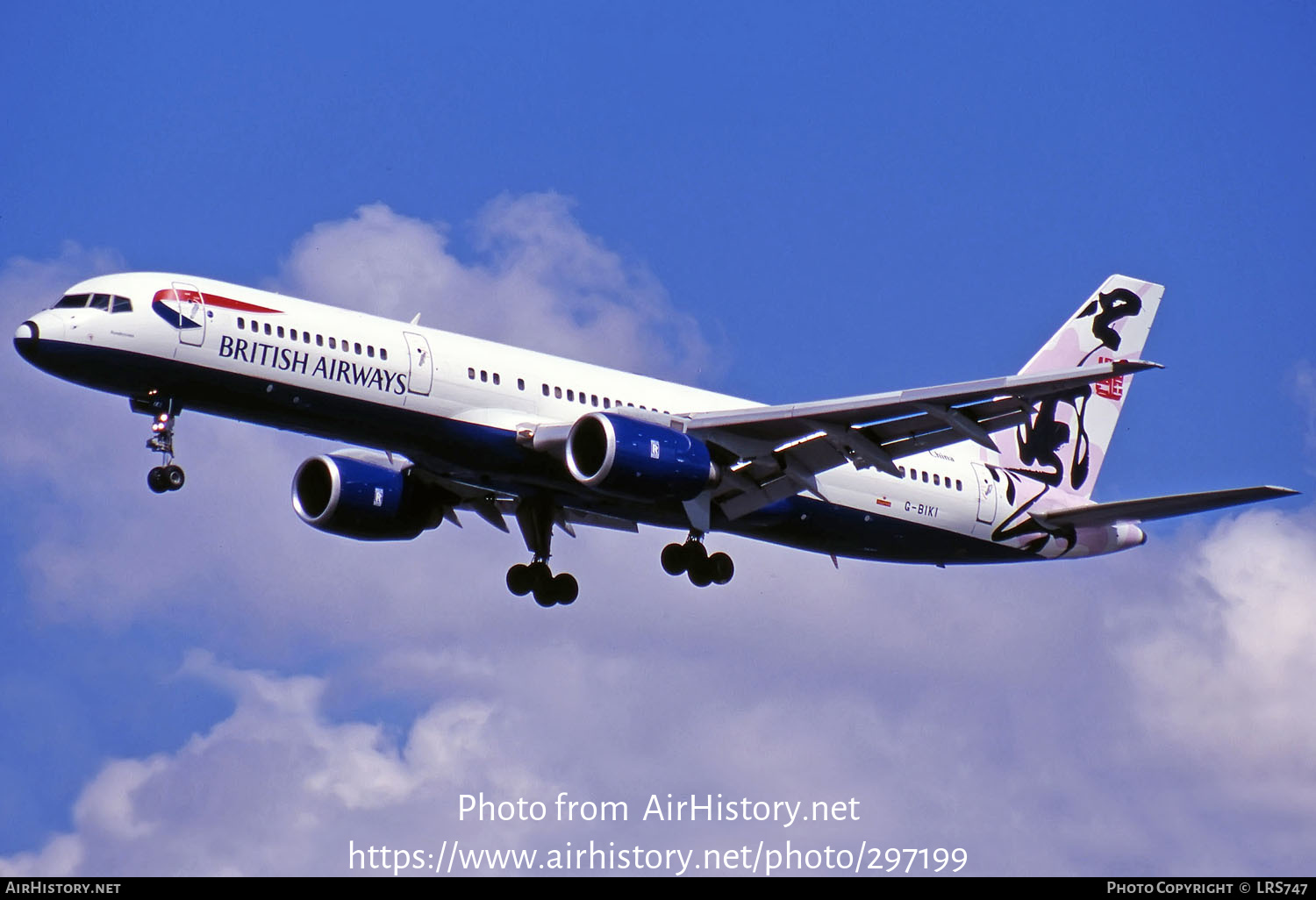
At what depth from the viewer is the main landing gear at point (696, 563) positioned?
137ft

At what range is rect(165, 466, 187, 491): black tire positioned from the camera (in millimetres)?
35906

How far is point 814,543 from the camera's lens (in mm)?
43000

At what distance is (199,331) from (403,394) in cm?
405

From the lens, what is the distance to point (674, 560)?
4188cm

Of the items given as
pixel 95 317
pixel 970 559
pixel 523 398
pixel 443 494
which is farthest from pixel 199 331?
pixel 970 559

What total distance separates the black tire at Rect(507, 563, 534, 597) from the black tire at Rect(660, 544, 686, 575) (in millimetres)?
3453

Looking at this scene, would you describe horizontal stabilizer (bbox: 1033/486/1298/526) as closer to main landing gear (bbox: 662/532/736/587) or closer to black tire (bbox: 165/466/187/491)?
main landing gear (bbox: 662/532/736/587)

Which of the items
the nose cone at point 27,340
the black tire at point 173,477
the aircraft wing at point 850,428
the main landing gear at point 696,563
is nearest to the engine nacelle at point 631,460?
the aircraft wing at point 850,428

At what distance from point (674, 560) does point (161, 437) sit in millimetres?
11855

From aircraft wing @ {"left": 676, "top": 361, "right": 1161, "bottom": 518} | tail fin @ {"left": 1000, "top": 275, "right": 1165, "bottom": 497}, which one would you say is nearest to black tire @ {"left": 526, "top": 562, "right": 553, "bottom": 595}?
aircraft wing @ {"left": 676, "top": 361, "right": 1161, "bottom": 518}

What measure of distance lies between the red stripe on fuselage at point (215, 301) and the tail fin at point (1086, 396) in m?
19.5
